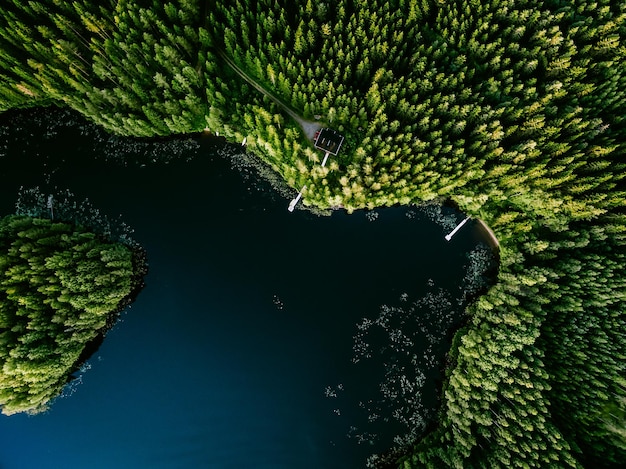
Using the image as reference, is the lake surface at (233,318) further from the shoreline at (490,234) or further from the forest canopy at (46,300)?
the forest canopy at (46,300)

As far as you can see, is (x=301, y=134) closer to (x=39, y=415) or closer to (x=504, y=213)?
(x=504, y=213)

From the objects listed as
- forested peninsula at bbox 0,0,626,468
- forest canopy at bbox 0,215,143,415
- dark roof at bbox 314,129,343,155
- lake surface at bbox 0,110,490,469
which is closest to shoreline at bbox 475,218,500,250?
lake surface at bbox 0,110,490,469

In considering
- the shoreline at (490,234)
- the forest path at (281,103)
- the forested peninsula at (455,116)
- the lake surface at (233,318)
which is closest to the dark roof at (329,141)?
the forested peninsula at (455,116)

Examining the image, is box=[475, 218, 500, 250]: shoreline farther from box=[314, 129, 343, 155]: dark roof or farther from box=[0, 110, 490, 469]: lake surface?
box=[314, 129, 343, 155]: dark roof

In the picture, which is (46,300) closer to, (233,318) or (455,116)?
(233,318)

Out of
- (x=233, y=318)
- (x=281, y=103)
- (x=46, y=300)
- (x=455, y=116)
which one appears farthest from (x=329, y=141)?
(x=46, y=300)

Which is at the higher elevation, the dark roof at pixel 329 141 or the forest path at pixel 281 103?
the forest path at pixel 281 103
